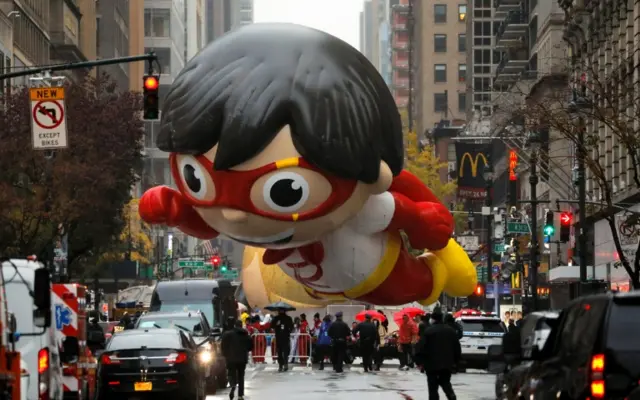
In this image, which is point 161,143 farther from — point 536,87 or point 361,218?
point 536,87

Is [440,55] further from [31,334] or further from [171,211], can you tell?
[31,334]

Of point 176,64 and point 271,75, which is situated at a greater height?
point 176,64

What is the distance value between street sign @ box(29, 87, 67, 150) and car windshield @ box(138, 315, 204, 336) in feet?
21.2

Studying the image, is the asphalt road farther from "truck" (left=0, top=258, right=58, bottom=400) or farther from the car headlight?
"truck" (left=0, top=258, right=58, bottom=400)

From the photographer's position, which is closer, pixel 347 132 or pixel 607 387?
pixel 607 387

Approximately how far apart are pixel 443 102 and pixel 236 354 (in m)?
134

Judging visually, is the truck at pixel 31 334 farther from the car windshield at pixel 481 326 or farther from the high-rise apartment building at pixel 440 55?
the high-rise apartment building at pixel 440 55

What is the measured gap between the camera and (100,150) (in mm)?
57812

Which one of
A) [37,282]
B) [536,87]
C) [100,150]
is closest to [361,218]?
[37,282]

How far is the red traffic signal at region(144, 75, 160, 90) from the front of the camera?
3328 cm

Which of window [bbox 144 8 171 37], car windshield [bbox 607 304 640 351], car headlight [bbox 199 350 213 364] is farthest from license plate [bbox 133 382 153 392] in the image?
window [bbox 144 8 171 37]

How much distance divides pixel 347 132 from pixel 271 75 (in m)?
1.62

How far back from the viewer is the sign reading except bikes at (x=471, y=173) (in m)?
83.7

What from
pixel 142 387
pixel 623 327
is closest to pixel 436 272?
pixel 142 387
